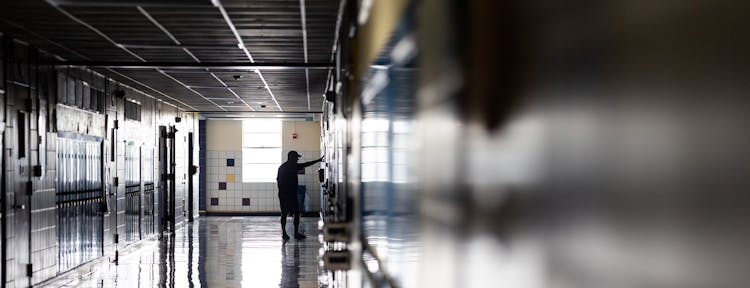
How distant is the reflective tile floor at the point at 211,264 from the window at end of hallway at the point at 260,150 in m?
5.60

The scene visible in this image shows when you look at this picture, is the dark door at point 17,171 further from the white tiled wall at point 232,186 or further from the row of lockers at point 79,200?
the white tiled wall at point 232,186

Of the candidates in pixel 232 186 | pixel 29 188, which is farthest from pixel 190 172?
pixel 29 188

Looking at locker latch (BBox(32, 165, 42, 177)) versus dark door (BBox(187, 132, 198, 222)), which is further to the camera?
dark door (BBox(187, 132, 198, 222))

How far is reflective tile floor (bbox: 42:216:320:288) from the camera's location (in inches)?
344

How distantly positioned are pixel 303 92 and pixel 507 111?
12.9m

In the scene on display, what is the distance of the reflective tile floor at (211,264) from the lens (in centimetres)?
873

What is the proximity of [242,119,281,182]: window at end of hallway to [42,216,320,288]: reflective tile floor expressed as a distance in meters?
5.60

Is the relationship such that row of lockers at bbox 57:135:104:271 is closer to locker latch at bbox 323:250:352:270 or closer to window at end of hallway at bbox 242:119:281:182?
locker latch at bbox 323:250:352:270

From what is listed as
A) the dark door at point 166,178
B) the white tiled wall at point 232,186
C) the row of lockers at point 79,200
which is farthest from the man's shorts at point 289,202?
the white tiled wall at point 232,186

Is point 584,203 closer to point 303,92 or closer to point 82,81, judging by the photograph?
point 82,81

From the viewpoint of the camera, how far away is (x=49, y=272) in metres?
8.61

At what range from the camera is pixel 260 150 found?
2109 cm

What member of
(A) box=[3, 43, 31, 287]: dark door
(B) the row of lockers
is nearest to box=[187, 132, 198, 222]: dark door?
(B) the row of lockers

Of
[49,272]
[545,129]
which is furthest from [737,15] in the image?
[49,272]
